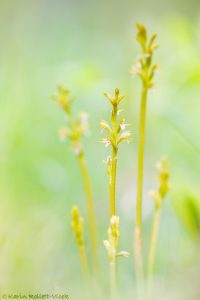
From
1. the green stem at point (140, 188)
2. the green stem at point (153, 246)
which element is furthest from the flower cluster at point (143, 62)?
the green stem at point (153, 246)

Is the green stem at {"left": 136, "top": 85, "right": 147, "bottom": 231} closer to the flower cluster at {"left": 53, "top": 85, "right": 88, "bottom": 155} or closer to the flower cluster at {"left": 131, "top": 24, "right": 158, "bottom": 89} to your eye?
the flower cluster at {"left": 131, "top": 24, "right": 158, "bottom": 89}

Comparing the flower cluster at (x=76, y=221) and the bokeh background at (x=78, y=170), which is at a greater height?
the bokeh background at (x=78, y=170)

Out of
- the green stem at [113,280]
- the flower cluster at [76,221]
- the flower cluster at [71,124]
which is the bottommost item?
the green stem at [113,280]

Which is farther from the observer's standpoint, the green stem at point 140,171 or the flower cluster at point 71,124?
the flower cluster at point 71,124

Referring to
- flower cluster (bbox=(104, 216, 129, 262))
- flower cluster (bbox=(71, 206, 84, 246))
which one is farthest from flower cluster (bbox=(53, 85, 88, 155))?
flower cluster (bbox=(104, 216, 129, 262))

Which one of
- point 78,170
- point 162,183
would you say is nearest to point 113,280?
point 162,183

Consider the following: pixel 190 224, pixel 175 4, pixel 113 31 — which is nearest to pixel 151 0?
pixel 175 4

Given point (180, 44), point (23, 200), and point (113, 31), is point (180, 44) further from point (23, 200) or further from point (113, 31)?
point (113, 31)

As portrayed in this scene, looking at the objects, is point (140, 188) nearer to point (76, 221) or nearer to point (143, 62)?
point (76, 221)

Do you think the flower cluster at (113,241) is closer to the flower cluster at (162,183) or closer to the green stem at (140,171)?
the green stem at (140,171)
